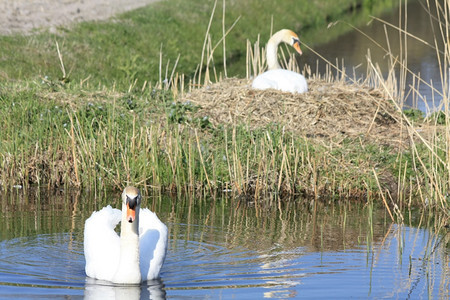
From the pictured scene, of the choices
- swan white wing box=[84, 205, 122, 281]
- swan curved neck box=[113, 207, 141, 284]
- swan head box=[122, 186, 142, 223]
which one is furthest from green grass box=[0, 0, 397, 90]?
swan head box=[122, 186, 142, 223]

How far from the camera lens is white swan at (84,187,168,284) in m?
7.53

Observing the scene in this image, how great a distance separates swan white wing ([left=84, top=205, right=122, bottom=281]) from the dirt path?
12835 mm

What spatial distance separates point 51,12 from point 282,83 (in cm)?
1163

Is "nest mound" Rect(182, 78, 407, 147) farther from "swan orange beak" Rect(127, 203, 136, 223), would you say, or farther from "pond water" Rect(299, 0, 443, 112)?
"swan orange beak" Rect(127, 203, 136, 223)

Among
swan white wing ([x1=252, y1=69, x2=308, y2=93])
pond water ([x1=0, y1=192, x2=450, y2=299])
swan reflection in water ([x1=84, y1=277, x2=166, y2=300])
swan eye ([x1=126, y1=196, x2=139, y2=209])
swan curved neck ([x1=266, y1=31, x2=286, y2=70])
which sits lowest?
swan reflection in water ([x1=84, y1=277, x2=166, y2=300])

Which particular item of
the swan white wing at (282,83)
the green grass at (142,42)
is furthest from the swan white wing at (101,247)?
the green grass at (142,42)

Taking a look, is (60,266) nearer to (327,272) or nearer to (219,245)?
(219,245)

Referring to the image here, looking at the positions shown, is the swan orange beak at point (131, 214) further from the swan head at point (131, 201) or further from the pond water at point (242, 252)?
the pond water at point (242, 252)

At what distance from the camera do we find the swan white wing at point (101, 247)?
25.4ft

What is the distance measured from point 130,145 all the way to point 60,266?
3.11 metres

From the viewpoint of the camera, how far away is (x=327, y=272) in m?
7.84

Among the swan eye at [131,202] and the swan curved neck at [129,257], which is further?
the swan curved neck at [129,257]

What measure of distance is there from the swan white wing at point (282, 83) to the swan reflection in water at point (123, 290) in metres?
6.17

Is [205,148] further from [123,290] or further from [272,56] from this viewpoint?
[272,56]
